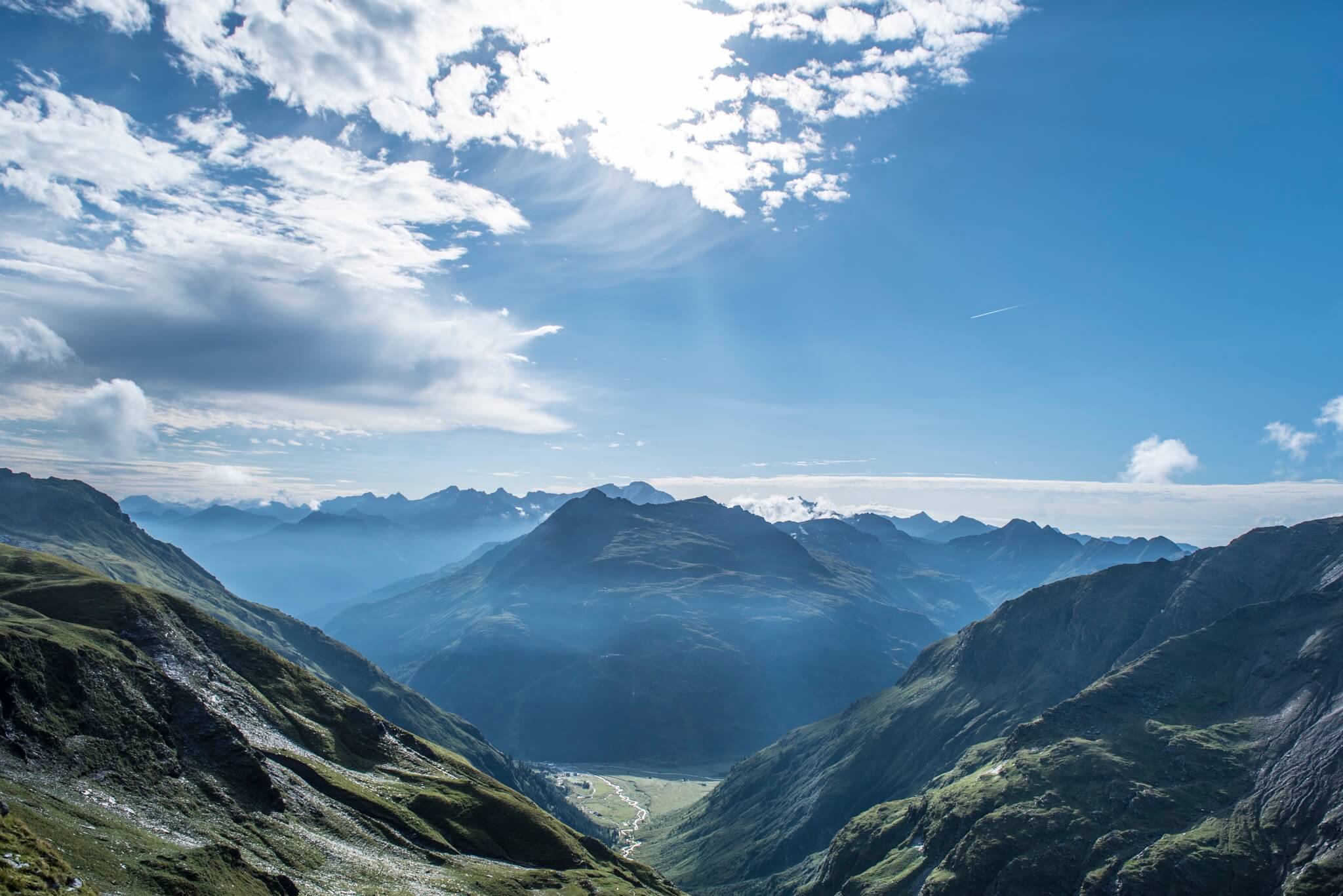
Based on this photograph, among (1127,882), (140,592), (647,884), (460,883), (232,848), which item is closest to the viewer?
(232,848)

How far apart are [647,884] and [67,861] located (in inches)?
5578

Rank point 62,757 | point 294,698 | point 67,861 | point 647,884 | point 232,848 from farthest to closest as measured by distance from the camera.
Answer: point 647,884, point 294,698, point 62,757, point 232,848, point 67,861

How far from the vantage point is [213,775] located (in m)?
99.2

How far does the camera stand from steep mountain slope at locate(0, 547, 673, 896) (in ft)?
238

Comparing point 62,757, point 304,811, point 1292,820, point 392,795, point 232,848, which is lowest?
point 1292,820

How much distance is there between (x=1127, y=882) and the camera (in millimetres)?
186125

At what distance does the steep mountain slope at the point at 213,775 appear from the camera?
238 ft

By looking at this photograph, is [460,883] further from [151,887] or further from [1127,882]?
[1127,882]

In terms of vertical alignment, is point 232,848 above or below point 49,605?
below

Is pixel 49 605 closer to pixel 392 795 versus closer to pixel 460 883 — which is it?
pixel 392 795

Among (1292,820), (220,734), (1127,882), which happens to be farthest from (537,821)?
(1292,820)

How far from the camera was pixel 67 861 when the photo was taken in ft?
185

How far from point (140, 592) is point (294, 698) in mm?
37130

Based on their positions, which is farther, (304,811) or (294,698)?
(294,698)
